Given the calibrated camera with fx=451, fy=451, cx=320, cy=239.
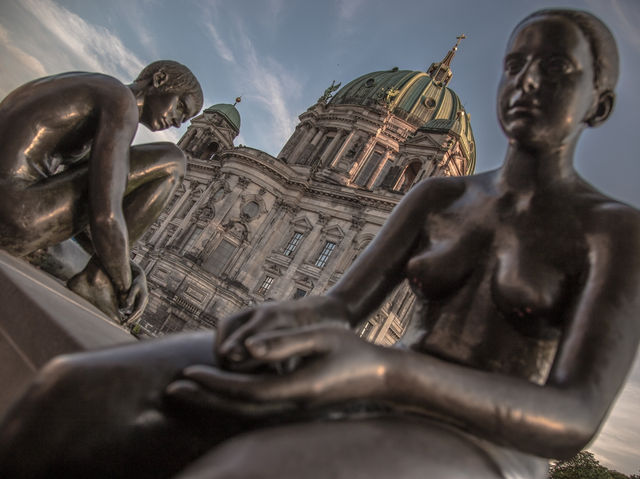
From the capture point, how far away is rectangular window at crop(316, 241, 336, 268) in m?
30.6

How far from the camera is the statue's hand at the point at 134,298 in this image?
287cm

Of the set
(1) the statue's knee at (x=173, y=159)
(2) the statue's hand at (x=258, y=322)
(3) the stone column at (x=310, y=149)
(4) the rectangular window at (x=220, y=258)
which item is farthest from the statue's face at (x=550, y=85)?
(3) the stone column at (x=310, y=149)

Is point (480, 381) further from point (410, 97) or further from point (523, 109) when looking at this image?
point (410, 97)

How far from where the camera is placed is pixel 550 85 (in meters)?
1.35

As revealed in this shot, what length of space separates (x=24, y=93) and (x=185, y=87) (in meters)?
0.94

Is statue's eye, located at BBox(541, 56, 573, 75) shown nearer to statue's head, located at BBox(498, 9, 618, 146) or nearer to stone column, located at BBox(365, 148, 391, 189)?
statue's head, located at BBox(498, 9, 618, 146)

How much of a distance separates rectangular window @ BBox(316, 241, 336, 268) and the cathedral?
75mm

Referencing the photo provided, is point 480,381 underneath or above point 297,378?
above

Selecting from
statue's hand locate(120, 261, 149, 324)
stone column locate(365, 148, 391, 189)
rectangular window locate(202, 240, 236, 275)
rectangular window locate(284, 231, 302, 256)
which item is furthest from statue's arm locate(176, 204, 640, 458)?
stone column locate(365, 148, 391, 189)

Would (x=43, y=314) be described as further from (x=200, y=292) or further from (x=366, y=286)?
(x=200, y=292)

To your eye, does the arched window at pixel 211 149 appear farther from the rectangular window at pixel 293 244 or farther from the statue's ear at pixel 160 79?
the statue's ear at pixel 160 79

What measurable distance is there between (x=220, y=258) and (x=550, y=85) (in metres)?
31.5

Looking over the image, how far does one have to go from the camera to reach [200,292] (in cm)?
2969

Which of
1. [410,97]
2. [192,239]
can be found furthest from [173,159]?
[410,97]
